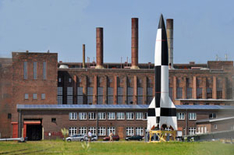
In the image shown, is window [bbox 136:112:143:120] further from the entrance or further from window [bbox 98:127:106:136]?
the entrance

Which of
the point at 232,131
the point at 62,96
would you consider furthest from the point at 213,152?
the point at 62,96

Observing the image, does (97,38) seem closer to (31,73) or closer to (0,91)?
(31,73)

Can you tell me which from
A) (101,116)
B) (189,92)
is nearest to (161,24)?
(101,116)

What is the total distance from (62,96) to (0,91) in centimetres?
9117

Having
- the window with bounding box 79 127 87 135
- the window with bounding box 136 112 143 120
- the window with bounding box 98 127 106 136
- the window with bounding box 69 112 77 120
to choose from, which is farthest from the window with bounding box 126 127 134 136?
the window with bounding box 69 112 77 120

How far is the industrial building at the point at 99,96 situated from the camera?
4331 inches

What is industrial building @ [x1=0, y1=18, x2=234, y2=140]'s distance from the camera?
110000 mm

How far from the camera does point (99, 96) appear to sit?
451ft

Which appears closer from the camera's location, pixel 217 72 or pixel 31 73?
pixel 31 73

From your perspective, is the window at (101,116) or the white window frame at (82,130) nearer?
the white window frame at (82,130)

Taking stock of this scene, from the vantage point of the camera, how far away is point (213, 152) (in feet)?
92.4

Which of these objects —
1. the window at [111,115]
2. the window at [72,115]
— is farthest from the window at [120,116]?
the window at [72,115]

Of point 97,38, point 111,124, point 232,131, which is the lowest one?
point 111,124

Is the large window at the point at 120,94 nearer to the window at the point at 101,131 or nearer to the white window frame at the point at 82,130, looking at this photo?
the window at the point at 101,131
